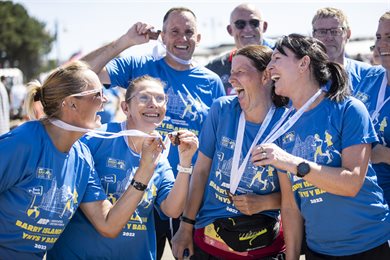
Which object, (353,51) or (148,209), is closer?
(148,209)

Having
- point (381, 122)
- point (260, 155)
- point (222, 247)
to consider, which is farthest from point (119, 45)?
point (381, 122)

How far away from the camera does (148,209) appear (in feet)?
12.6

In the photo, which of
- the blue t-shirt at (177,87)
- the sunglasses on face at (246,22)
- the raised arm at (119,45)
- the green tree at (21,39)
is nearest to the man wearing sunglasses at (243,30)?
the sunglasses on face at (246,22)

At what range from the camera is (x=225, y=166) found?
3.86 meters

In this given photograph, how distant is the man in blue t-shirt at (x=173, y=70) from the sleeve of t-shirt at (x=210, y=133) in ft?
2.70

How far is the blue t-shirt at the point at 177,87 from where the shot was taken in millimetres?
4898

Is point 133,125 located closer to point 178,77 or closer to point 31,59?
point 178,77

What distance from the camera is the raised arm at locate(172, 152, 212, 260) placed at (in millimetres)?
4031

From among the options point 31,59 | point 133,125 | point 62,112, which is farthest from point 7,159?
point 31,59

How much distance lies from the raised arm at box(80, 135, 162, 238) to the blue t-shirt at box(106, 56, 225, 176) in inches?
47.1

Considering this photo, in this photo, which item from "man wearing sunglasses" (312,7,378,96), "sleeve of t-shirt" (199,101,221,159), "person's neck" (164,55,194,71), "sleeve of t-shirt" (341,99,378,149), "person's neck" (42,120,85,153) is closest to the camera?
"sleeve of t-shirt" (341,99,378,149)

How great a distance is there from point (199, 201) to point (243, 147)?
1.83 feet

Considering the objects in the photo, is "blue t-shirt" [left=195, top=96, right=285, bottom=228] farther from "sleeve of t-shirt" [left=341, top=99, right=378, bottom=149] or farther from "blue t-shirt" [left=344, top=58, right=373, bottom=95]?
"blue t-shirt" [left=344, top=58, right=373, bottom=95]

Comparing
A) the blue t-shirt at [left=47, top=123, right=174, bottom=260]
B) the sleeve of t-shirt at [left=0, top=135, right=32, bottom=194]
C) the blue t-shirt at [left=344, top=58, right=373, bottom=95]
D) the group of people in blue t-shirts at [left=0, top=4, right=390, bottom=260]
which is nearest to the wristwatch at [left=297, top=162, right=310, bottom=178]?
the group of people in blue t-shirts at [left=0, top=4, right=390, bottom=260]
